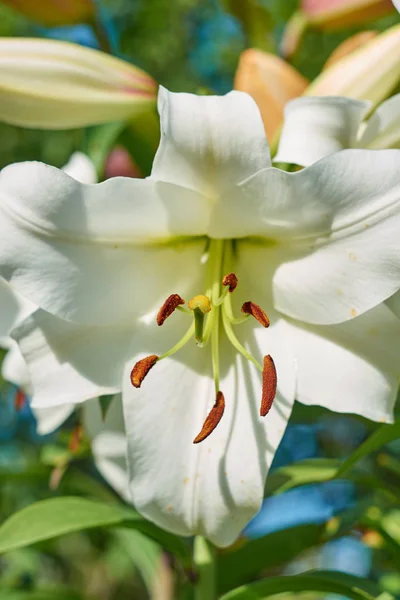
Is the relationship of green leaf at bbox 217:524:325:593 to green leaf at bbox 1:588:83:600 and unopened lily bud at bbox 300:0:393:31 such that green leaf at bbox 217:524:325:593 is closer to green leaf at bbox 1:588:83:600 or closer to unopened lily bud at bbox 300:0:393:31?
green leaf at bbox 1:588:83:600

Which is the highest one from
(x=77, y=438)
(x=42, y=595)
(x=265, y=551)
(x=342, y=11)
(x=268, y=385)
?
(x=342, y=11)

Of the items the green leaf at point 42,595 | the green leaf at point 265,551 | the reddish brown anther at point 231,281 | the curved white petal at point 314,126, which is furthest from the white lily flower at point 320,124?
the green leaf at point 42,595

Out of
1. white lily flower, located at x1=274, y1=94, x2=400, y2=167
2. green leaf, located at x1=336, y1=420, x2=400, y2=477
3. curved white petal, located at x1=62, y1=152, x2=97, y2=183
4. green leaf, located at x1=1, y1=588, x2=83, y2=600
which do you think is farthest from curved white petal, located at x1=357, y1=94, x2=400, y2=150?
green leaf, located at x1=1, y1=588, x2=83, y2=600

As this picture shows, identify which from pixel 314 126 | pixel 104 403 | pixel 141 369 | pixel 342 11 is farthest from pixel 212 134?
pixel 342 11

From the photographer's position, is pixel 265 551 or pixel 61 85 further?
pixel 265 551

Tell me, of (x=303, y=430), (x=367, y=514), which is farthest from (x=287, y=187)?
(x=303, y=430)

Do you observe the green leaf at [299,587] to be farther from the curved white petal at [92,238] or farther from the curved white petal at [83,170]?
the curved white petal at [83,170]

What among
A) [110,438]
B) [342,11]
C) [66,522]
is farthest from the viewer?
[342,11]

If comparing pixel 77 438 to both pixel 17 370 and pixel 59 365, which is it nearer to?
pixel 17 370
